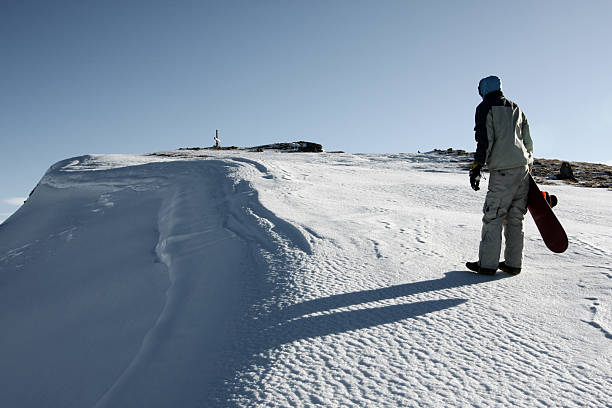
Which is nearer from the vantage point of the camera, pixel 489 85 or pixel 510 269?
pixel 510 269

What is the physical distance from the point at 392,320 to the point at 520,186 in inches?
67.0

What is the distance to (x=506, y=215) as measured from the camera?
2.89 m

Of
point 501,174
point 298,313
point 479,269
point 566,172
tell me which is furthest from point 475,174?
point 566,172

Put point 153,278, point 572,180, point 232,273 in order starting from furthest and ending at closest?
1. point 572,180
2. point 153,278
3. point 232,273

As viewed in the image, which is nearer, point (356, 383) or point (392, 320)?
point (356, 383)

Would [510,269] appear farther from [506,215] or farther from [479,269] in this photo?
[506,215]

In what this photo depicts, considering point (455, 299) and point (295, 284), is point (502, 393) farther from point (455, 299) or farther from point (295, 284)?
point (295, 284)

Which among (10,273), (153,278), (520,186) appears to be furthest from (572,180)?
(10,273)

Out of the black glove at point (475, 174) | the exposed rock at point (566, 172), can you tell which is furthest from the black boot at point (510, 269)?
the exposed rock at point (566, 172)

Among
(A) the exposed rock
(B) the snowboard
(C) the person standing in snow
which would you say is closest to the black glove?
(C) the person standing in snow

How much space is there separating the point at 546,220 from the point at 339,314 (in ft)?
6.28

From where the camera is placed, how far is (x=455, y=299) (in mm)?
2203

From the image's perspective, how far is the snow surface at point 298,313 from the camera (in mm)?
1434

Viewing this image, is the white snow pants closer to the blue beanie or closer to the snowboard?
the snowboard
